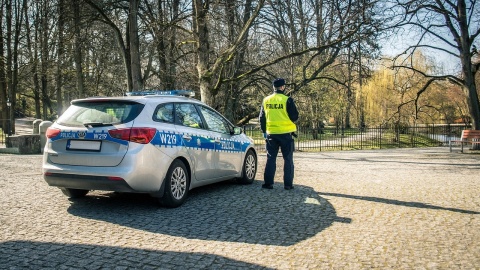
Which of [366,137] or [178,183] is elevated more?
[366,137]

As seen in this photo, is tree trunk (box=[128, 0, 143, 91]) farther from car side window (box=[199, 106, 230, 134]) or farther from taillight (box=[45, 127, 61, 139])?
taillight (box=[45, 127, 61, 139])

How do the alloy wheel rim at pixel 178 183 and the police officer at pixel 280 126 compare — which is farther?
the police officer at pixel 280 126

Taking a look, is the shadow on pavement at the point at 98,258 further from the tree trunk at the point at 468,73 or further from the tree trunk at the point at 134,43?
the tree trunk at the point at 468,73

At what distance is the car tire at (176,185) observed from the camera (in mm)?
5832

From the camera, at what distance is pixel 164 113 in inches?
239

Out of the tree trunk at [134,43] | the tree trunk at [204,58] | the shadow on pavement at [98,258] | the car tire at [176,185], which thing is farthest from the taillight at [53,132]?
the tree trunk at [134,43]

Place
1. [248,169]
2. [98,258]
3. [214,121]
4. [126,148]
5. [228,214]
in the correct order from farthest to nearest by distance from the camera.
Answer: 1. [248,169]
2. [214,121]
3. [228,214]
4. [126,148]
5. [98,258]

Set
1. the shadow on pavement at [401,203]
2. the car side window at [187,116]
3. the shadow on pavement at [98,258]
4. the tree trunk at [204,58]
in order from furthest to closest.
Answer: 1. the tree trunk at [204,58]
2. the car side window at [187,116]
3. the shadow on pavement at [401,203]
4. the shadow on pavement at [98,258]

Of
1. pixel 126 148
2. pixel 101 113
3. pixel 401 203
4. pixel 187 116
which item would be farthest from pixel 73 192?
pixel 401 203

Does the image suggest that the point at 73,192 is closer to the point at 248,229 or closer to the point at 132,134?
the point at 132,134

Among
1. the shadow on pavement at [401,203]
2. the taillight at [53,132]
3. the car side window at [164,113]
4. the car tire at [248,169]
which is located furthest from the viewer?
the car tire at [248,169]

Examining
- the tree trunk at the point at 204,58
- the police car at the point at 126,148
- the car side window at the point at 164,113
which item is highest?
the tree trunk at the point at 204,58

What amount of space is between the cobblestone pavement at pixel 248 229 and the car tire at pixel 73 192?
127 mm

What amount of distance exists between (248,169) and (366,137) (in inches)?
721
